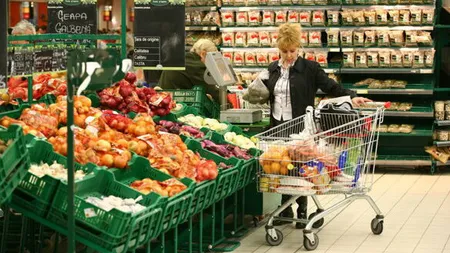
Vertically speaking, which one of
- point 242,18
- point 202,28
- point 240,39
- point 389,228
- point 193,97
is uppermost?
point 242,18

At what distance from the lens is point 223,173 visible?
6.80 metres

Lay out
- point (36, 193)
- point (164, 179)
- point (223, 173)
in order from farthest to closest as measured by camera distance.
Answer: point (223, 173), point (164, 179), point (36, 193)

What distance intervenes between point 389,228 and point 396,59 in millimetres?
3982

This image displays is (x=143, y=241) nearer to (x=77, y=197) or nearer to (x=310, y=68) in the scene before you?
(x=77, y=197)

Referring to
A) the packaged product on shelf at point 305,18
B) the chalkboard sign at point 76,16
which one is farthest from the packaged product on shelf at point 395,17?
the chalkboard sign at point 76,16

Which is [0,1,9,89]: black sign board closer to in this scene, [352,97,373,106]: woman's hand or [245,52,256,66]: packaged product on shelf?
[352,97,373,106]: woman's hand

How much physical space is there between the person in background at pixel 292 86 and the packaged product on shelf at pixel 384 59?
3619 mm

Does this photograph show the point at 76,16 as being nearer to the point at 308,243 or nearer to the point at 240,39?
the point at 308,243

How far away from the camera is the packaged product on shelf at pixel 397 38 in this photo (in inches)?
462

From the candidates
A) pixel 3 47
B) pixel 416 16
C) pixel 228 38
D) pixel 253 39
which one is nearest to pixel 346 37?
pixel 416 16

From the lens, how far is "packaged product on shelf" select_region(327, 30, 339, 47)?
1191 centimetres

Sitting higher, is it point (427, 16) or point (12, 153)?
point (427, 16)

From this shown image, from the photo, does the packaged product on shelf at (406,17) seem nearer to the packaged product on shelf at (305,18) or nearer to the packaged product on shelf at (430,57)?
the packaged product on shelf at (430,57)

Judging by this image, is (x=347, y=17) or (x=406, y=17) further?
(x=347, y=17)
